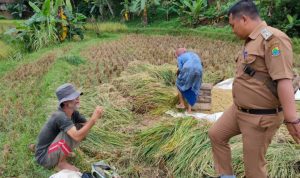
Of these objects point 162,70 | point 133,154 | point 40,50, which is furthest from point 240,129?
point 40,50

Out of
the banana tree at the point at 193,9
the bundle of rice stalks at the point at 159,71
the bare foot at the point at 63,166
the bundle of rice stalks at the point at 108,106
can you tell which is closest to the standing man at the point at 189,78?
the bundle of rice stalks at the point at 108,106

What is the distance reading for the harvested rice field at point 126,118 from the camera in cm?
399

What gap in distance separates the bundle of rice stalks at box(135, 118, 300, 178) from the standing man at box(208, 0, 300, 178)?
2.86 ft

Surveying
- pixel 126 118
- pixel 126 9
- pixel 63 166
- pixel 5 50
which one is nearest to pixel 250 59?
pixel 63 166

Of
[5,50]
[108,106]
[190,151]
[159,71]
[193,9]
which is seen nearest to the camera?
[190,151]

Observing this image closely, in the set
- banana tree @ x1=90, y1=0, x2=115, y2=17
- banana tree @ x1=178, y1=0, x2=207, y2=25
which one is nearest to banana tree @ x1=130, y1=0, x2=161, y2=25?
banana tree @ x1=178, y1=0, x2=207, y2=25

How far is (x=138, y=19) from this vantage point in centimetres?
1802

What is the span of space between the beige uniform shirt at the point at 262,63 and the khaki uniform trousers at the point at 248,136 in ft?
0.34

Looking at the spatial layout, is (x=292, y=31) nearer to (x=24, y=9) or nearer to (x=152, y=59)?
(x=152, y=59)

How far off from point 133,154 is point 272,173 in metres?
1.45

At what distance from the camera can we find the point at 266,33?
8.70 ft

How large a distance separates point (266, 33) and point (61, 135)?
2091 millimetres

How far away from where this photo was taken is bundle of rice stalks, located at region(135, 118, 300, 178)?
12.6 feet

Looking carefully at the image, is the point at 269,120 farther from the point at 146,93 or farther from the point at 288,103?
the point at 146,93
